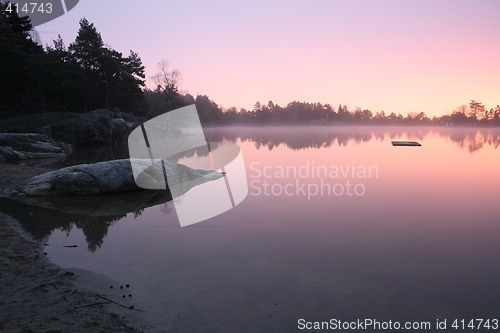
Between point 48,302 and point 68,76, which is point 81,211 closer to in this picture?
point 48,302

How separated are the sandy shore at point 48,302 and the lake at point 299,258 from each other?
1.47 ft

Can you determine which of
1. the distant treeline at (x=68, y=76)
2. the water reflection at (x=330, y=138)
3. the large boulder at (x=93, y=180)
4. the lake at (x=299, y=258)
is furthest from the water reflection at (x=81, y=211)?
the distant treeline at (x=68, y=76)

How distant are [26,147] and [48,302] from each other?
26.8m

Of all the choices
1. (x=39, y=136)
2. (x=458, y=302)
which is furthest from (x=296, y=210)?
(x=39, y=136)

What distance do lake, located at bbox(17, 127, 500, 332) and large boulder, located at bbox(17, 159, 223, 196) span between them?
Result: 2.63 m

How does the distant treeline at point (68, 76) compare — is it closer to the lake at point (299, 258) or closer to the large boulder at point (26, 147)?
the large boulder at point (26, 147)

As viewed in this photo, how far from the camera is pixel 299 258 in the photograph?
23.4 feet

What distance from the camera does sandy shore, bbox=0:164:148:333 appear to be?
430 centimetres

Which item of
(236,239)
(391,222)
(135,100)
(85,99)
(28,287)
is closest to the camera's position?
(28,287)

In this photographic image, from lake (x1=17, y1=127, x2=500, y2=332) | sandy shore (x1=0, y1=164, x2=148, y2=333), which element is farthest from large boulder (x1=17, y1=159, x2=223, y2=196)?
sandy shore (x1=0, y1=164, x2=148, y2=333)

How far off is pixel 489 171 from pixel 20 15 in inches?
2522

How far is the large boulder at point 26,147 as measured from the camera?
887 inches

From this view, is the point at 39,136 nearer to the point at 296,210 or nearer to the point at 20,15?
the point at 296,210

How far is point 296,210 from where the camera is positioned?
1130cm
